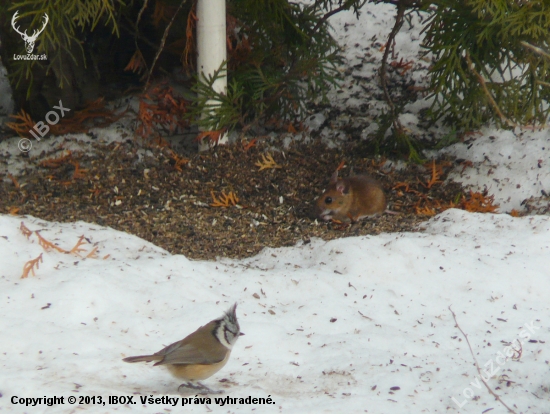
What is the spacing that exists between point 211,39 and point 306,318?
3030 millimetres

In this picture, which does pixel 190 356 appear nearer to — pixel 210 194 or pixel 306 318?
pixel 306 318

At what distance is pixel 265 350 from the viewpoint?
12.6ft

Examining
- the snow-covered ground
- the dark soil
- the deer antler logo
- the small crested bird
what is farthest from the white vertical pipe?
the small crested bird

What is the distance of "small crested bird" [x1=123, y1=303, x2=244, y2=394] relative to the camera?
3180 mm

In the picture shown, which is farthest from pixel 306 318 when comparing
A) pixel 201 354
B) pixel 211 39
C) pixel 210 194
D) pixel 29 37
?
pixel 29 37

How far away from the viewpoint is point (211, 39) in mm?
6289

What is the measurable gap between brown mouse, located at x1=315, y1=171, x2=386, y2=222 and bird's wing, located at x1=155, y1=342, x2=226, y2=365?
2866 mm

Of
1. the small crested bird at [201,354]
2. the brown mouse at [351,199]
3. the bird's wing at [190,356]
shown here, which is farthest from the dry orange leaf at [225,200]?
the bird's wing at [190,356]

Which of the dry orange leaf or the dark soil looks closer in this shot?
the dark soil

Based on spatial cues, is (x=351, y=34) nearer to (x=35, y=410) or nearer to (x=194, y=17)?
(x=194, y=17)

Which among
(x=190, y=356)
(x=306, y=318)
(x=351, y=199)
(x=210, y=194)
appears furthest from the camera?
(x=210, y=194)

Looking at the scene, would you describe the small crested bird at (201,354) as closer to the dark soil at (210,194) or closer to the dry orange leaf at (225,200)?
the dark soil at (210,194)

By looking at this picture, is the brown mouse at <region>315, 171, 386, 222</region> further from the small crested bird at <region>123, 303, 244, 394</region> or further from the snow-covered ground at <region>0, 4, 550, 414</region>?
the small crested bird at <region>123, 303, 244, 394</region>

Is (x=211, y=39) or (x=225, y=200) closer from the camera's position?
(x=225, y=200)
